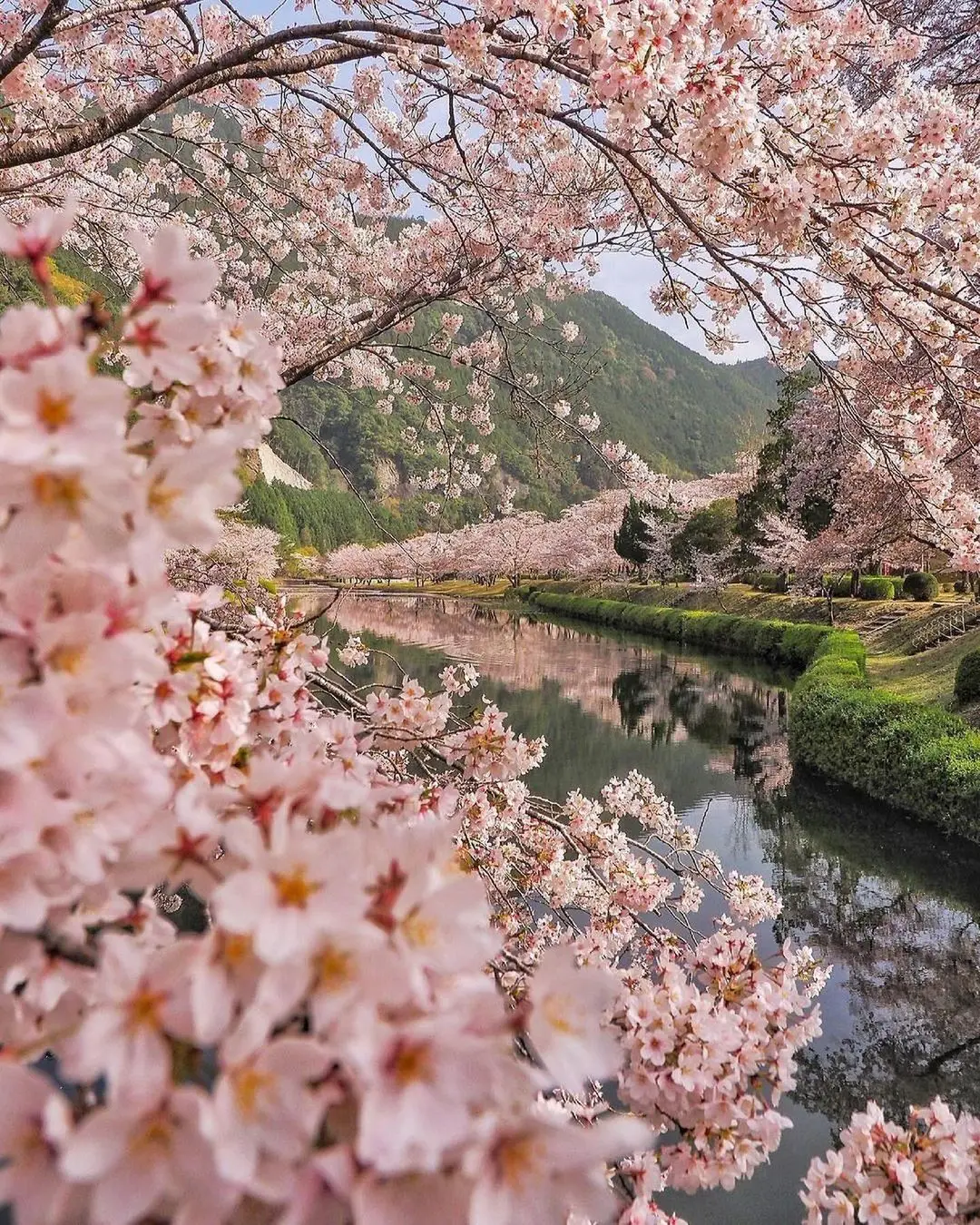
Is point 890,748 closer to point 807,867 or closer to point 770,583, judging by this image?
point 807,867

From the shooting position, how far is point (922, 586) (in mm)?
25422

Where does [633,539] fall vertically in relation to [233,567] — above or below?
above

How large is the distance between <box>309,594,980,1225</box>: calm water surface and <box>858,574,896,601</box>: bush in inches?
359

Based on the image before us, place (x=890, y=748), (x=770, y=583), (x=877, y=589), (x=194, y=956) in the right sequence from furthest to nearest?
(x=770, y=583), (x=877, y=589), (x=890, y=748), (x=194, y=956)

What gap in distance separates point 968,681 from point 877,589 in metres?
17.2

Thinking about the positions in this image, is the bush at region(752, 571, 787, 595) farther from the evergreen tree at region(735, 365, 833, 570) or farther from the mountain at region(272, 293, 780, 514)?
the mountain at region(272, 293, 780, 514)

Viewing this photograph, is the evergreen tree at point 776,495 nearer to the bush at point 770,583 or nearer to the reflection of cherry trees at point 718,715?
the bush at point 770,583

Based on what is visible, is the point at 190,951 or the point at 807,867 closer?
the point at 190,951

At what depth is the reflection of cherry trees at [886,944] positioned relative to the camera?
563 cm

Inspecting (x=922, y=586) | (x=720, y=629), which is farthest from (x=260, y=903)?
(x=922, y=586)

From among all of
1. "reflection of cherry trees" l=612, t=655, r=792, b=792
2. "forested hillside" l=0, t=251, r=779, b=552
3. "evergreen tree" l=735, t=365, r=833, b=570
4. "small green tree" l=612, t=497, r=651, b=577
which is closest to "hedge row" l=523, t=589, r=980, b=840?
"reflection of cherry trees" l=612, t=655, r=792, b=792

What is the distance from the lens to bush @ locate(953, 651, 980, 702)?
12.1 m

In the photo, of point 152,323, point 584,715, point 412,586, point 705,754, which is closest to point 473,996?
point 152,323

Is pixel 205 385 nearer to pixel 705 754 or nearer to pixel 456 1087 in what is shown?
pixel 456 1087
